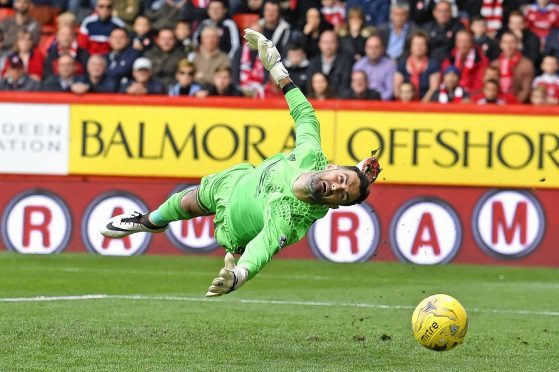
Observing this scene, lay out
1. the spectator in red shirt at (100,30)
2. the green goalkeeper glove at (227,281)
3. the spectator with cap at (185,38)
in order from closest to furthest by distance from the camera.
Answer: the green goalkeeper glove at (227,281), the spectator with cap at (185,38), the spectator in red shirt at (100,30)

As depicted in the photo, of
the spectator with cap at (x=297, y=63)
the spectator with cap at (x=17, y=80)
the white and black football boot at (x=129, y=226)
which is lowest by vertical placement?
the white and black football boot at (x=129, y=226)

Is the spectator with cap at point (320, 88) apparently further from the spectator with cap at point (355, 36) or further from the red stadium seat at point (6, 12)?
the red stadium seat at point (6, 12)

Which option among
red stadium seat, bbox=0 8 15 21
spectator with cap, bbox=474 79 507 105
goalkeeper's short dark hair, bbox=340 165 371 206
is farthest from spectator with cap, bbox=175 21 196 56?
goalkeeper's short dark hair, bbox=340 165 371 206

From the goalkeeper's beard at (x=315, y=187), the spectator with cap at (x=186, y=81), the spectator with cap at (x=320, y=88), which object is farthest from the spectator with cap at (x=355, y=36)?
the goalkeeper's beard at (x=315, y=187)

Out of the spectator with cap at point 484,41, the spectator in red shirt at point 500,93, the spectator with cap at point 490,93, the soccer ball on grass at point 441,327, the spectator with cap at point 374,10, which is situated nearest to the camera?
the soccer ball on grass at point 441,327

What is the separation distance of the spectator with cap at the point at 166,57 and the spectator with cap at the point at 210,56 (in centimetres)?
39

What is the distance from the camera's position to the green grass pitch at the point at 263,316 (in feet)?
31.9

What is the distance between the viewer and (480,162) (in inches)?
717

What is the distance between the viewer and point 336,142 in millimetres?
18281

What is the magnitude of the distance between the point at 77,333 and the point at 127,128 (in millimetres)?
8176

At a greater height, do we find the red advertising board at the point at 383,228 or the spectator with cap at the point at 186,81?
the spectator with cap at the point at 186,81

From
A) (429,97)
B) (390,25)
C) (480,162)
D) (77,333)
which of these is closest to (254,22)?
(390,25)

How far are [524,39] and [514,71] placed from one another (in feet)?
2.93

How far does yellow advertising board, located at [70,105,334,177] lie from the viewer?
18453mm
